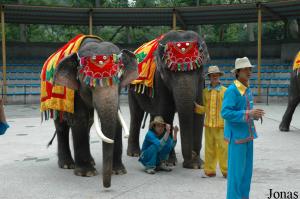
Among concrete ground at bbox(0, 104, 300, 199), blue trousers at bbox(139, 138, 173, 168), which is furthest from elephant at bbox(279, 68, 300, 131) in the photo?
blue trousers at bbox(139, 138, 173, 168)

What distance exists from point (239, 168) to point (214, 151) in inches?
68.9

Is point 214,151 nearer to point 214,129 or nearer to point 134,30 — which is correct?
point 214,129

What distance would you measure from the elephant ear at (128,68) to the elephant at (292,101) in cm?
568

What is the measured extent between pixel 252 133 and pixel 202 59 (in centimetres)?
214

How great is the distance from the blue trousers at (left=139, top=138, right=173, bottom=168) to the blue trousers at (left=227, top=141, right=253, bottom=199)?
2.09 meters

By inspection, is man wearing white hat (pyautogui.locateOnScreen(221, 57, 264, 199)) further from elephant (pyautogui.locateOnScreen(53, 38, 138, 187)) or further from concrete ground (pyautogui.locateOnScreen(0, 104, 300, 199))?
elephant (pyautogui.locateOnScreen(53, 38, 138, 187))

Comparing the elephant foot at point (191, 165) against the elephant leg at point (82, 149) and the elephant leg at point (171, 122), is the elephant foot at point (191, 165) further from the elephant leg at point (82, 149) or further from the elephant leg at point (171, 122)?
the elephant leg at point (82, 149)

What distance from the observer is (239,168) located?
430 cm

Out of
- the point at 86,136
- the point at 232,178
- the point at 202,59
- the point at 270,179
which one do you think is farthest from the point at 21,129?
the point at 232,178

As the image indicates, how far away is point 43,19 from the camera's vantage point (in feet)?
68.5

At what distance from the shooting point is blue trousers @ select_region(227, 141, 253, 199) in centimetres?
430

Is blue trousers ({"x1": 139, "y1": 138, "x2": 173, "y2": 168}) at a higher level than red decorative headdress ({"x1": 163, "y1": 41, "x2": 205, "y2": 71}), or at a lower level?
lower

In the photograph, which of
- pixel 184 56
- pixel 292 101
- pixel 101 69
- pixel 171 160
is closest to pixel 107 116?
pixel 101 69

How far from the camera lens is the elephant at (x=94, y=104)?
5.20 m
